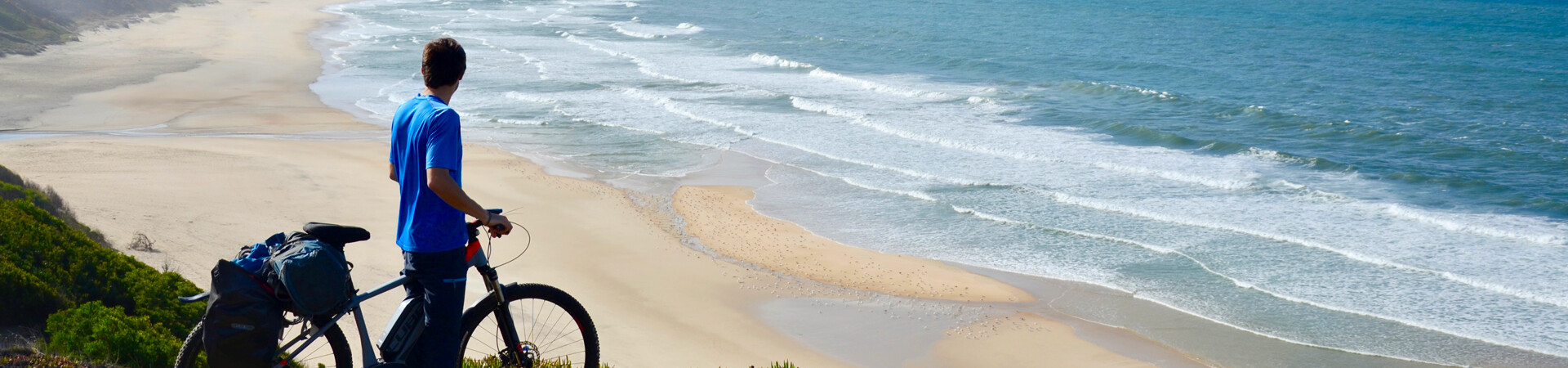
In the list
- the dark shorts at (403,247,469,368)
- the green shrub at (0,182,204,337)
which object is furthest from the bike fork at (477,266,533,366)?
the green shrub at (0,182,204,337)

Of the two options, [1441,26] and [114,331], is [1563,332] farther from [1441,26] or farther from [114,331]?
[1441,26]

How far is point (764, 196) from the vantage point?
15.5 meters

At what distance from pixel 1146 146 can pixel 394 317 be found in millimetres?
17869

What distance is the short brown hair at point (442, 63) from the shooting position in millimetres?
3641

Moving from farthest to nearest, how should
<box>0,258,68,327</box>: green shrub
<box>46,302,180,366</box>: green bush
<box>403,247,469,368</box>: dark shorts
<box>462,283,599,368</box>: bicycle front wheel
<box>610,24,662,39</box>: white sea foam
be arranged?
<box>610,24,662,39</box>: white sea foam, <box>0,258,68,327</box>: green shrub, <box>46,302,180,366</box>: green bush, <box>462,283,599,368</box>: bicycle front wheel, <box>403,247,469,368</box>: dark shorts

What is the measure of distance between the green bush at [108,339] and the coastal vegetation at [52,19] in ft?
95.3

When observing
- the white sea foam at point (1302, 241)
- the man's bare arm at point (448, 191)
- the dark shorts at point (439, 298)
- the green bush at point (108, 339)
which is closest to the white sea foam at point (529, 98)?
the white sea foam at point (1302, 241)

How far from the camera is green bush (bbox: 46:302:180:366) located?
4625 millimetres

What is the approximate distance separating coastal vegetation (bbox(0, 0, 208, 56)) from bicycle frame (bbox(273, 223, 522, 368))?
30780 mm

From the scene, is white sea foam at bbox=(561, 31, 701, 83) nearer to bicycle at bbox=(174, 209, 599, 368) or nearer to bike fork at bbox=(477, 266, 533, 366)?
bicycle at bbox=(174, 209, 599, 368)

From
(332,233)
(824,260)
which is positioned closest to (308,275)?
(332,233)

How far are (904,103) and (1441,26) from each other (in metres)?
34.1

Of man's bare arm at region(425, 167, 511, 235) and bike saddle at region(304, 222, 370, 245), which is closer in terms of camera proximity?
man's bare arm at region(425, 167, 511, 235)

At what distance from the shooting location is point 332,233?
12.4ft
